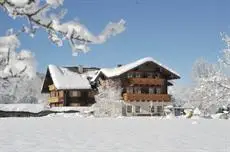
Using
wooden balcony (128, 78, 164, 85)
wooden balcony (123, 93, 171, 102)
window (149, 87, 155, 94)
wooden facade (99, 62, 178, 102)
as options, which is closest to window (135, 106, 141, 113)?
wooden facade (99, 62, 178, 102)

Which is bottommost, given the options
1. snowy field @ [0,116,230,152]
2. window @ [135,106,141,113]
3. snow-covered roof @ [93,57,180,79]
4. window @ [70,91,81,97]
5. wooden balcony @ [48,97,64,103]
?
snowy field @ [0,116,230,152]

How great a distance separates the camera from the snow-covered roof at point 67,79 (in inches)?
2501

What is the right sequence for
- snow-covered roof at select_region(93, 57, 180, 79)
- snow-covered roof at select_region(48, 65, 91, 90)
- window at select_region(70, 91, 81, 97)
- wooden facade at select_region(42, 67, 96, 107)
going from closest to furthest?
snow-covered roof at select_region(93, 57, 180, 79)
snow-covered roof at select_region(48, 65, 91, 90)
wooden facade at select_region(42, 67, 96, 107)
window at select_region(70, 91, 81, 97)

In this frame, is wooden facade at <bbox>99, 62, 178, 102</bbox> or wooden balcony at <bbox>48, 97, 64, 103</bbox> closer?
wooden facade at <bbox>99, 62, 178, 102</bbox>

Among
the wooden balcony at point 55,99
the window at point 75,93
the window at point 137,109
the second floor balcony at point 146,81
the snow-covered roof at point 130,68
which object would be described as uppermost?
the snow-covered roof at point 130,68

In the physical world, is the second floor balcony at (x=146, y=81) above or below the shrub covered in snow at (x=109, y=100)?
above

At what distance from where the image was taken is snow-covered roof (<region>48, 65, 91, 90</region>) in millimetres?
63531

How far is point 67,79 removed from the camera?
214 ft

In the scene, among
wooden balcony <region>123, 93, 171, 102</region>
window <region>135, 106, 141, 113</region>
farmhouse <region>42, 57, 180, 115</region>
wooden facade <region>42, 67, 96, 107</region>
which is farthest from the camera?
wooden facade <region>42, 67, 96, 107</region>

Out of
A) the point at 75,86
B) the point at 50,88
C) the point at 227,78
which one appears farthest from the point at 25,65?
the point at 50,88

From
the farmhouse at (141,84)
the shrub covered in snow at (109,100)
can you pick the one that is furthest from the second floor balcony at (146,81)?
the shrub covered in snow at (109,100)

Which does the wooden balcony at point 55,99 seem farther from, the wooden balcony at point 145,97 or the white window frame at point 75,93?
the wooden balcony at point 145,97

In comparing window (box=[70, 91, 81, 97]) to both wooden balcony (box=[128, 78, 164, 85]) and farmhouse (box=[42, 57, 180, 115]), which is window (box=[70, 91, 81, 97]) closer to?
farmhouse (box=[42, 57, 180, 115])

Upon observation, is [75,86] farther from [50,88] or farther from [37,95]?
[37,95]
